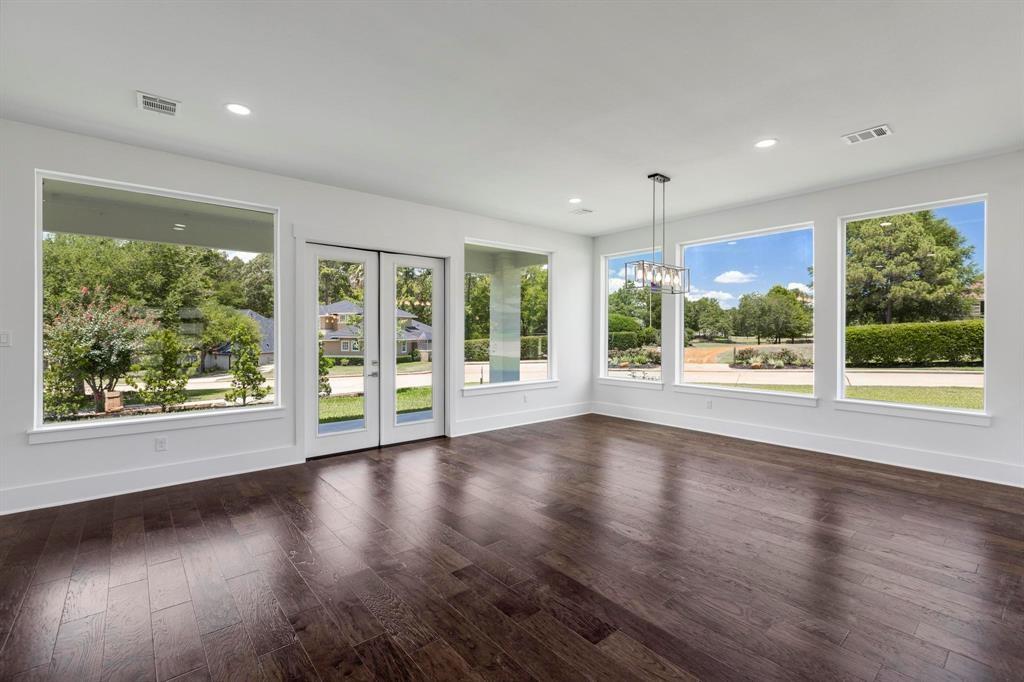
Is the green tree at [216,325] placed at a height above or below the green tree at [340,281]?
below

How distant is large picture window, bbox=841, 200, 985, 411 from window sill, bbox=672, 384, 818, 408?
39 centimetres

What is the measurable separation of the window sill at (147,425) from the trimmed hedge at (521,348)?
2.43m

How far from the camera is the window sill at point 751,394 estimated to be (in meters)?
5.45

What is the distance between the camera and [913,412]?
4703mm

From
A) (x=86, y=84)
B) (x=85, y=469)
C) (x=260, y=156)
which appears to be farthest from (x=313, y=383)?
(x=86, y=84)

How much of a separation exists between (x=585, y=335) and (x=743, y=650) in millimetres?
5972

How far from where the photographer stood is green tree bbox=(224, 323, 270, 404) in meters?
4.66

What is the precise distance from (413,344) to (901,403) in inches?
209

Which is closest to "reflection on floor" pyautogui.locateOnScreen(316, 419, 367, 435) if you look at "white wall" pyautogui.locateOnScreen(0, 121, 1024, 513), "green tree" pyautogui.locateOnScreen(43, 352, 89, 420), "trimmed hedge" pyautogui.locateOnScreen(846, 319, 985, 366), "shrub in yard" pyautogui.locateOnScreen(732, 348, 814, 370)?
"white wall" pyautogui.locateOnScreen(0, 121, 1024, 513)

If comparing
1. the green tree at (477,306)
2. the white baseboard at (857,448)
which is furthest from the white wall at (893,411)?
the green tree at (477,306)

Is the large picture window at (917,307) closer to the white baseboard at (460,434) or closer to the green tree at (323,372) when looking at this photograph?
the white baseboard at (460,434)

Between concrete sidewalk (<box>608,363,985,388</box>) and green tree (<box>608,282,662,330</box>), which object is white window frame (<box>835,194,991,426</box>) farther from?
green tree (<box>608,282,662,330</box>)

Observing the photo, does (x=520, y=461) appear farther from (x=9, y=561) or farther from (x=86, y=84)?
(x=86, y=84)

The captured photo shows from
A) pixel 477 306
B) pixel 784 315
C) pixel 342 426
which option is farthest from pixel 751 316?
pixel 342 426
